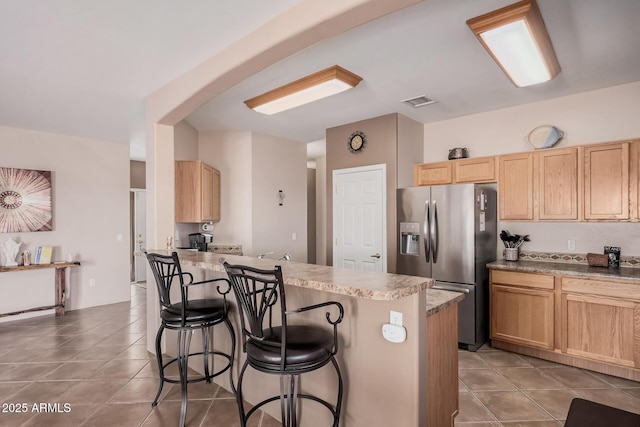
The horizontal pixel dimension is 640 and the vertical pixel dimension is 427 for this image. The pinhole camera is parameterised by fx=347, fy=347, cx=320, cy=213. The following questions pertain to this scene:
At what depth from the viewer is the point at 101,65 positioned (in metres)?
2.78

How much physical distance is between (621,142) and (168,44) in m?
3.94

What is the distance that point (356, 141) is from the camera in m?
4.71

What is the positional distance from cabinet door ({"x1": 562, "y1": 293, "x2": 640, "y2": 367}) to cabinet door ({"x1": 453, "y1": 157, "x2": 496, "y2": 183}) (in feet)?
4.81

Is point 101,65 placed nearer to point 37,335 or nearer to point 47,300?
point 37,335

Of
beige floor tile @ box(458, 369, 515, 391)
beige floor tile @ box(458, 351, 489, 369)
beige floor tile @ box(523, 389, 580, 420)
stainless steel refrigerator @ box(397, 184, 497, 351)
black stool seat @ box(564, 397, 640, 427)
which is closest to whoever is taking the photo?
black stool seat @ box(564, 397, 640, 427)

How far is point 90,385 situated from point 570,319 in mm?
4239

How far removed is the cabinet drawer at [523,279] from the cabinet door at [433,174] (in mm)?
1276

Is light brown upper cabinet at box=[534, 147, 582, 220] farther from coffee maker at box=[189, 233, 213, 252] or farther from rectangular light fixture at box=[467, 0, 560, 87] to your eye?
coffee maker at box=[189, 233, 213, 252]

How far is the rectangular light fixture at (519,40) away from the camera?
2137 millimetres

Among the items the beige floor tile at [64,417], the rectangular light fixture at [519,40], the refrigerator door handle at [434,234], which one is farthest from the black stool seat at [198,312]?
the rectangular light fixture at [519,40]

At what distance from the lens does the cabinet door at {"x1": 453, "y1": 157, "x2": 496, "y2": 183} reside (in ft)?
13.0

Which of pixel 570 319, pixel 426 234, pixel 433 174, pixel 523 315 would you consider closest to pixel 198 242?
pixel 426 234

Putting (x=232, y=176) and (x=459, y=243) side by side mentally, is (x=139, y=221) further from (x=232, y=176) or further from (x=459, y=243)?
(x=459, y=243)

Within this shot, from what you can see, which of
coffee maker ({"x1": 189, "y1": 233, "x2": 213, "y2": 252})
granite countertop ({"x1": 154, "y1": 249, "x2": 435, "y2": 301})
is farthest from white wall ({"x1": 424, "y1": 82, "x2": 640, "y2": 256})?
coffee maker ({"x1": 189, "y1": 233, "x2": 213, "y2": 252})
